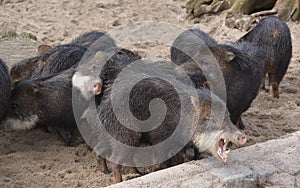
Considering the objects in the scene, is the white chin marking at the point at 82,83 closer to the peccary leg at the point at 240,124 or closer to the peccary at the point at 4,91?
the peccary at the point at 4,91

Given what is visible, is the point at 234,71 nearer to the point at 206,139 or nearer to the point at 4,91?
the point at 206,139

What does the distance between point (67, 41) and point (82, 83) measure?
2991 mm

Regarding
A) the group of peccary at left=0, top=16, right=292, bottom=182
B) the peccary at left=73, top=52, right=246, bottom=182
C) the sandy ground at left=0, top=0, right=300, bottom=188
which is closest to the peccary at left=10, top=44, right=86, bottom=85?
the group of peccary at left=0, top=16, right=292, bottom=182

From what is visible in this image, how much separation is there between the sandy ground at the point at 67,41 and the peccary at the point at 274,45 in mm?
225

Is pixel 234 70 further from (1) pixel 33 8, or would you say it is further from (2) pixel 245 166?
(1) pixel 33 8

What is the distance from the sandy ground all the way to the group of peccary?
0.16 meters

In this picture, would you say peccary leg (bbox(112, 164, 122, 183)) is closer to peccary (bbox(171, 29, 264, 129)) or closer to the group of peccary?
the group of peccary

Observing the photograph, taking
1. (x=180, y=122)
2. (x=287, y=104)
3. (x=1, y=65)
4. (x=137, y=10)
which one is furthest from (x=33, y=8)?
(x=180, y=122)

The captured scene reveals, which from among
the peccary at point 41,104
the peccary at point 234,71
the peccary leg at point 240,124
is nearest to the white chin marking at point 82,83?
the peccary at point 41,104

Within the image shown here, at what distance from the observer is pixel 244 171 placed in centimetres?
330

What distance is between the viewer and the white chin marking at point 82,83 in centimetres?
390

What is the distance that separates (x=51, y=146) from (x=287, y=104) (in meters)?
2.26

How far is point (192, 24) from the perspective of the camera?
7.84 meters

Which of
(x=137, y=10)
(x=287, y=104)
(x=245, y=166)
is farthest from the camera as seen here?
(x=137, y=10)
